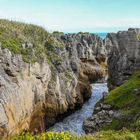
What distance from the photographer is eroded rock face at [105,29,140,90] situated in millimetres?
60438

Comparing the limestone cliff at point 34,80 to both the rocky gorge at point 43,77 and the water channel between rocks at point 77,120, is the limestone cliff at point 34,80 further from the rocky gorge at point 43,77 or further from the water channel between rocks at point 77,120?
the water channel between rocks at point 77,120

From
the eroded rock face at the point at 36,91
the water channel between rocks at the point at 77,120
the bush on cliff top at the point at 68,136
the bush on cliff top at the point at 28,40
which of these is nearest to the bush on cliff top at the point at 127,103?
the bush on cliff top at the point at 68,136

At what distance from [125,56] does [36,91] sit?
60.9 ft

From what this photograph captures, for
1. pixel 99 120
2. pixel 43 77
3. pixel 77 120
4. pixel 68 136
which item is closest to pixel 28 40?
pixel 43 77

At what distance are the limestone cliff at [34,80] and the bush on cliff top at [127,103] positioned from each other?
8.96m

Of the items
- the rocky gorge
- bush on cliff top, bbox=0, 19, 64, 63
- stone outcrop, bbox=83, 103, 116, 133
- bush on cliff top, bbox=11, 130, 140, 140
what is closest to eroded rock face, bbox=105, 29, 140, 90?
the rocky gorge

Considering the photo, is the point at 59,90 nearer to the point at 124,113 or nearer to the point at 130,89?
the point at 130,89

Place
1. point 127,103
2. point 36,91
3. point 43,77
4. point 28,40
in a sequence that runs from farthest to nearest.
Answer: point 28,40, point 43,77, point 36,91, point 127,103

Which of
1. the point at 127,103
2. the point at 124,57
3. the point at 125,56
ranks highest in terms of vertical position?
the point at 125,56

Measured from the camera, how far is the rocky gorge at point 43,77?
1634 inches

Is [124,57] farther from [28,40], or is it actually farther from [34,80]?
[34,80]

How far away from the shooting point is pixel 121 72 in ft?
203

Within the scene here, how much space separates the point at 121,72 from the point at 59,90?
1126 centimetres

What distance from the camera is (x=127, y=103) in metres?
41.7
